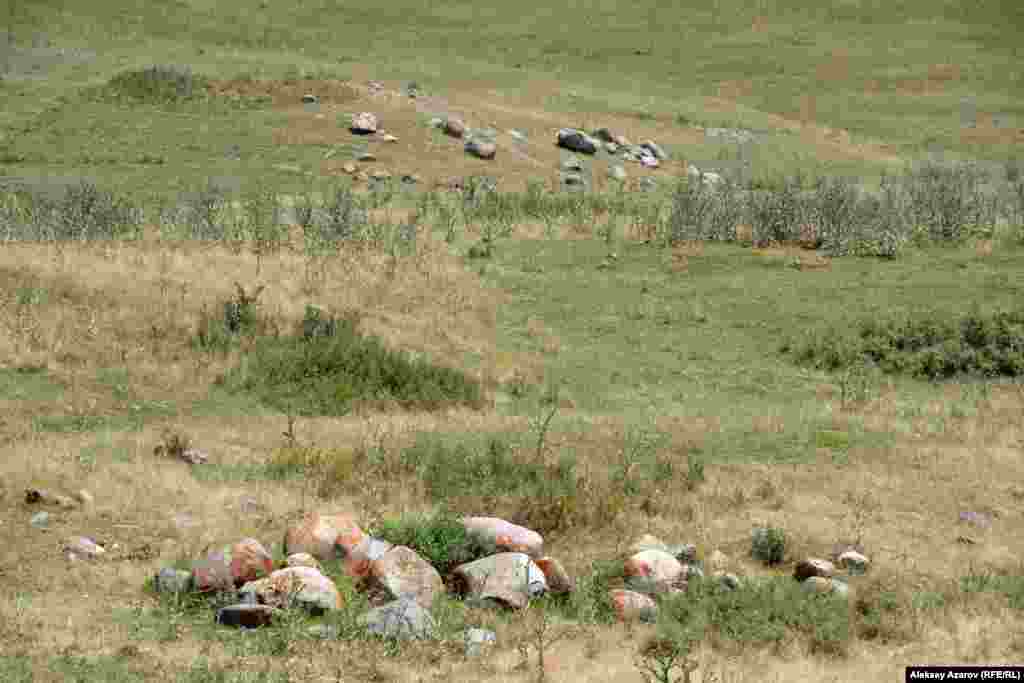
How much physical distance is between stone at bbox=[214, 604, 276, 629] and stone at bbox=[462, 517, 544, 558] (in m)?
1.92

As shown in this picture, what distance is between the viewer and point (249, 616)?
794 centimetres

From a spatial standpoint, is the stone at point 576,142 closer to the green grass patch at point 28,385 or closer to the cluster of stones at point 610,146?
the cluster of stones at point 610,146

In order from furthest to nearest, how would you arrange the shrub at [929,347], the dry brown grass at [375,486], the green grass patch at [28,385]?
1. the shrub at [929,347]
2. the green grass patch at [28,385]
3. the dry brown grass at [375,486]

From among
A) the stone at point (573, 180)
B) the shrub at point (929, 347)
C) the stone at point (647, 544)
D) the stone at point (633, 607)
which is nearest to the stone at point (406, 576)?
the stone at point (633, 607)

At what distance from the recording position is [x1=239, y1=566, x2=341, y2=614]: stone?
8.15 metres

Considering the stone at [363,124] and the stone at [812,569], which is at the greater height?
the stone at [812,569]

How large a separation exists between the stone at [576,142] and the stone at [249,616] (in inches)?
1135

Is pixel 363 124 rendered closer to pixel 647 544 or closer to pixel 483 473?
pixel 483 473

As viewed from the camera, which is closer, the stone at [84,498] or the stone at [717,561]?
the stone at [717,561]

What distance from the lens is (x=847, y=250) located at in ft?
77.4

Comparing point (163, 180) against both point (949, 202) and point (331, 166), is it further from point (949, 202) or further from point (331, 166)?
point (949, 202)

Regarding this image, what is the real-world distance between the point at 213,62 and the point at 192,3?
1837 centimetres

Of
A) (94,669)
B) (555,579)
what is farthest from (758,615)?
(94,669)

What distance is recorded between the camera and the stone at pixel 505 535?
372 inches
